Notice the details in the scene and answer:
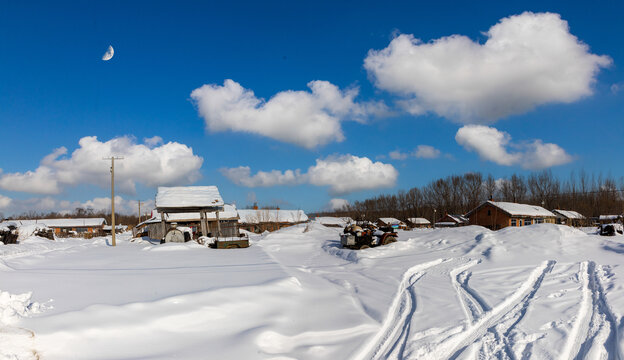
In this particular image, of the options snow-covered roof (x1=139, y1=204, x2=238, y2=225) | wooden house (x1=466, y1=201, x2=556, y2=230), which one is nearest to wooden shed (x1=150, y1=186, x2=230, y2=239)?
snow-covered roof (x1=139, y1=204, x2=238, y2=225)

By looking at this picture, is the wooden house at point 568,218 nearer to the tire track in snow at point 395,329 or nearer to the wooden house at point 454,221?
the wooden house at point 454,221

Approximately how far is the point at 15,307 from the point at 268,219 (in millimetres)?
59321

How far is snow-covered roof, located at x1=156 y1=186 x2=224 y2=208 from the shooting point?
29.2 meters

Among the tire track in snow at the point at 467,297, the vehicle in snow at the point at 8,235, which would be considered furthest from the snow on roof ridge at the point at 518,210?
the vehicle in snow at the point at 8,235

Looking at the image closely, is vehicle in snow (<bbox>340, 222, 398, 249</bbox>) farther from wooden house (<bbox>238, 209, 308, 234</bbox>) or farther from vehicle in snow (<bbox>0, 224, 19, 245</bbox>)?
wooden house (<bbox>238, 209, 308, 234</bbox>)

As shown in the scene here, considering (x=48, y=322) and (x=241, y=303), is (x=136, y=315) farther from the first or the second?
(x=241, y=303)

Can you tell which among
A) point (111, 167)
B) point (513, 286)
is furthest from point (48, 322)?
point (111, 167)

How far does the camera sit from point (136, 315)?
256 inches

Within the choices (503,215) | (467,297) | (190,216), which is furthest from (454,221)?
(467,297)

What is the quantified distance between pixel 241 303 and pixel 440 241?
15209mm

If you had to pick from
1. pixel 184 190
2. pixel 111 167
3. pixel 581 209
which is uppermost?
pixel 111 167

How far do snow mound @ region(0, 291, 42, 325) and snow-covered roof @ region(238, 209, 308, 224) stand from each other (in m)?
56.1

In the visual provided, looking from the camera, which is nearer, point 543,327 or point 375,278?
point 543,327

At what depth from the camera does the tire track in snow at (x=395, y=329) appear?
591cm
